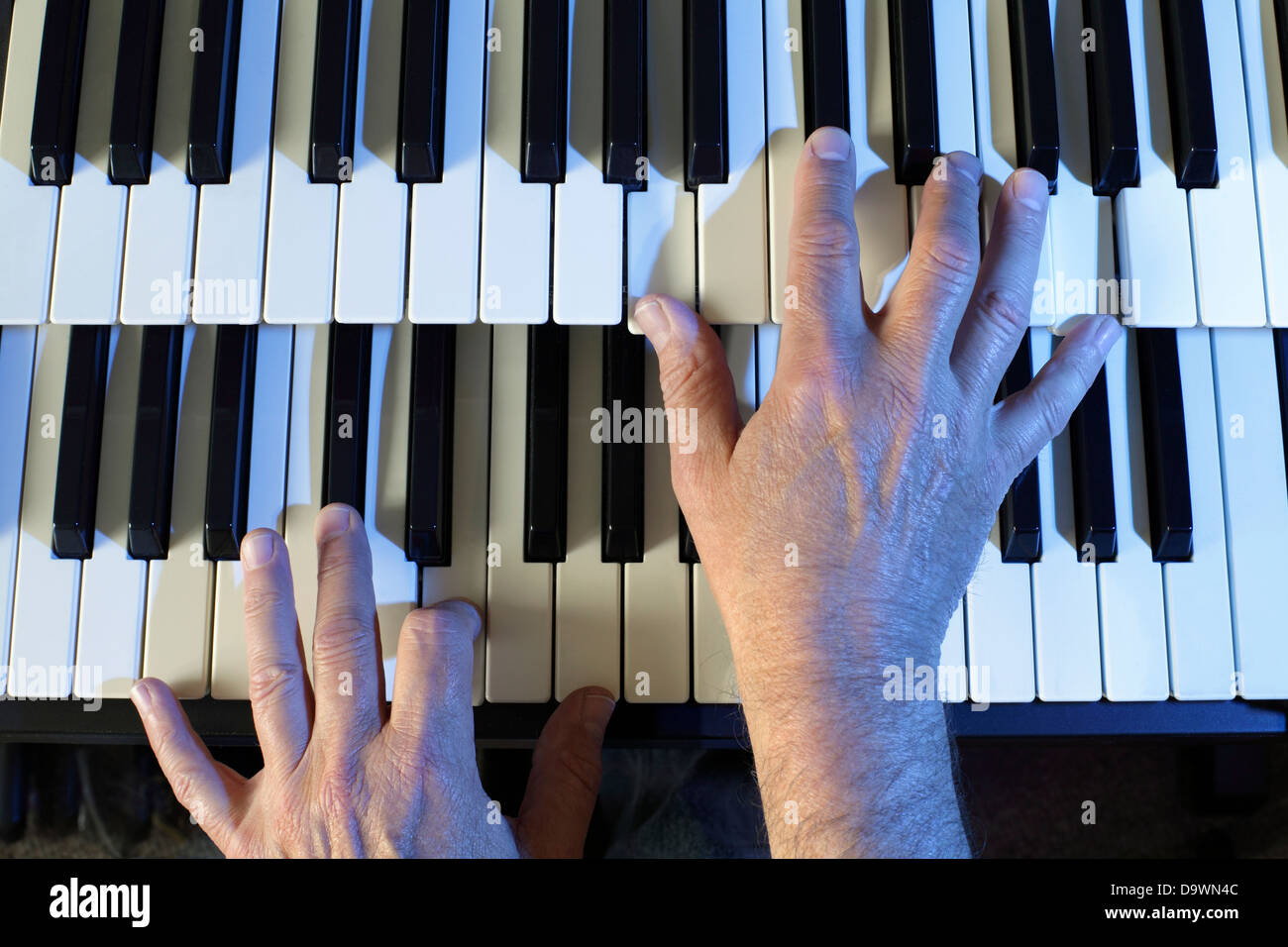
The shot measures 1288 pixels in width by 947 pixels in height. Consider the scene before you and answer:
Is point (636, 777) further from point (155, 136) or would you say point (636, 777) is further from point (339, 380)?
point (155, 136)

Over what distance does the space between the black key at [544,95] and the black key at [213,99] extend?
1.23 feet

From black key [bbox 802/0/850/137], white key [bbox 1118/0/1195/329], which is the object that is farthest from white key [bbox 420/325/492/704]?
white key [bbox 1118/0/1195/329]

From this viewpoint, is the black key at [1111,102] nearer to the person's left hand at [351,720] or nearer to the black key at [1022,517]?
the black key at [1022,517]

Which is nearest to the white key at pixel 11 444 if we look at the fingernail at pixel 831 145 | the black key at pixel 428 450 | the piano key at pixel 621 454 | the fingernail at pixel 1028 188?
the black key at pixel 428 450

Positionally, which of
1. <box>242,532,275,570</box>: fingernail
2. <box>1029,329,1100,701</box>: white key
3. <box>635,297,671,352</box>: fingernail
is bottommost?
<box>1029,329,1100,701</box>: white key

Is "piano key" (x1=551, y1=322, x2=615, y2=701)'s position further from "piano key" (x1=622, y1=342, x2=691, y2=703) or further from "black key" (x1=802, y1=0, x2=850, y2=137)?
"black key" (x1=802, y1=0, x2=850, y2=137)

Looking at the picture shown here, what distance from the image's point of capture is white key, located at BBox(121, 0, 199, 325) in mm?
1115

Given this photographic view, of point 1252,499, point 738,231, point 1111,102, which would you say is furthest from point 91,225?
point 1252,499

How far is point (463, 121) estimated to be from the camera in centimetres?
112

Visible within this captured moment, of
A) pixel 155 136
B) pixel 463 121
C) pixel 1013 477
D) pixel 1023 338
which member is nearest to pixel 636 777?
pixel 1013 477

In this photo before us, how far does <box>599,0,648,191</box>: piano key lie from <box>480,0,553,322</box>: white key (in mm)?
90

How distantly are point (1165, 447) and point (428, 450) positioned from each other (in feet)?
3.10

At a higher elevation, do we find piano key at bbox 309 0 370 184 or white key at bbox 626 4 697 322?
piano key at bbox 309 0 370 184

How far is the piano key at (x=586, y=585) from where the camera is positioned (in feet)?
3.78
